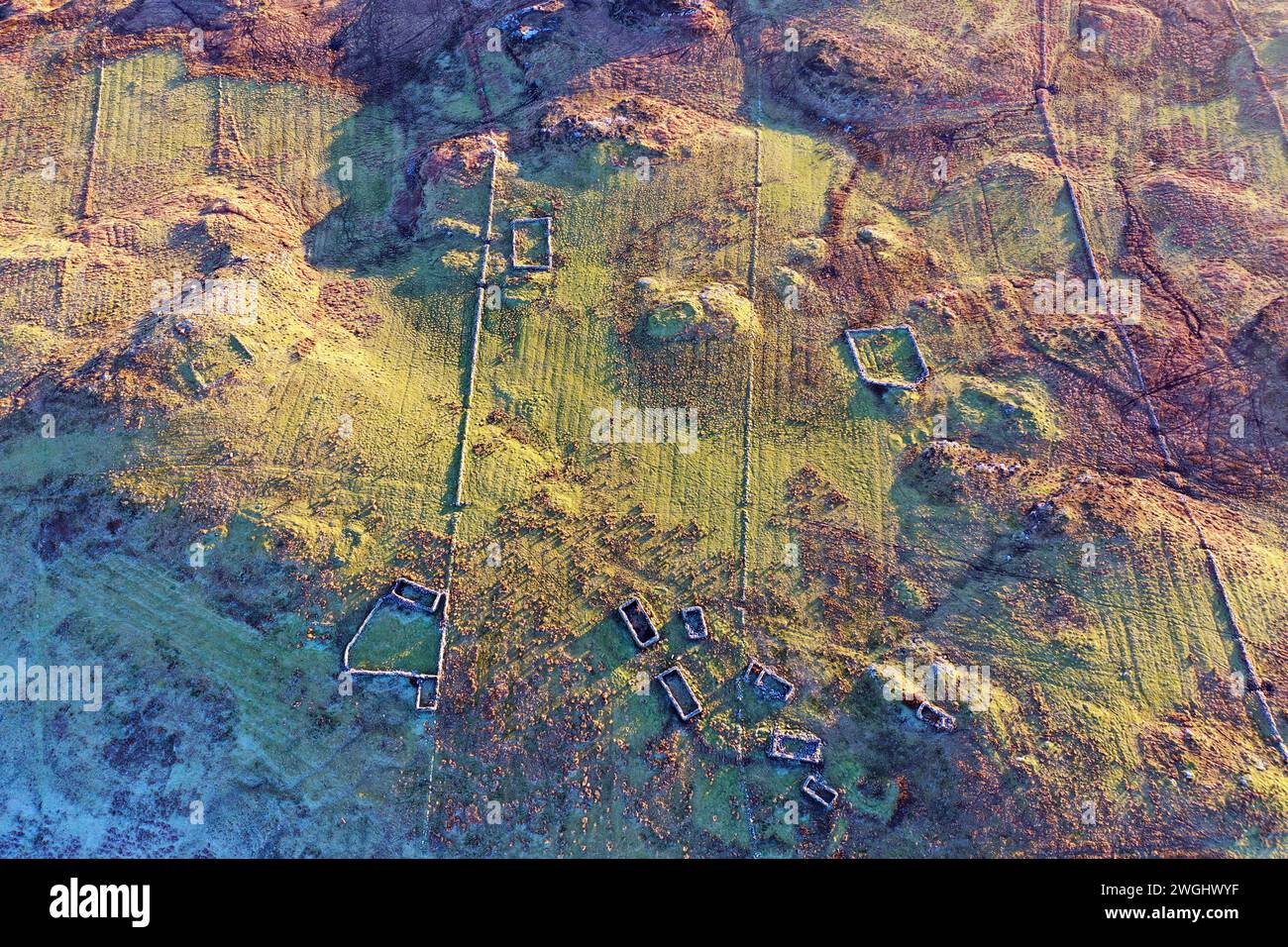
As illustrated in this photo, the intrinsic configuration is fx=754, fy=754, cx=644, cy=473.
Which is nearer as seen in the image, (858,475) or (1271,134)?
(858,475)

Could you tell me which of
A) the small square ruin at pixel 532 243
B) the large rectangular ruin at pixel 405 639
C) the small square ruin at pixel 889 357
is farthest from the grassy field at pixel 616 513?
the small square ruin at pixel 532 243

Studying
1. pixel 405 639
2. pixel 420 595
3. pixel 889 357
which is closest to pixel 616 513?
pixel 420 595

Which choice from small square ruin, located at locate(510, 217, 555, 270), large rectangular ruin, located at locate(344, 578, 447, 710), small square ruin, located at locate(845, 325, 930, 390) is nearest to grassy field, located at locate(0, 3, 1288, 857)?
large rectangular ruin, located at locate(344, 578, 447, 710)

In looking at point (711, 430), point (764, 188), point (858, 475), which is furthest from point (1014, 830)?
point (764, 188)

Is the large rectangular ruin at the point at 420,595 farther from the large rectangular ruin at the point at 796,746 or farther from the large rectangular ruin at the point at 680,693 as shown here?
the large rectangular ruin at the point at 796,746

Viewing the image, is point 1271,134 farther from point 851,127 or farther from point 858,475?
point 858,475
